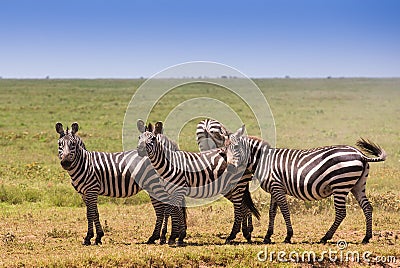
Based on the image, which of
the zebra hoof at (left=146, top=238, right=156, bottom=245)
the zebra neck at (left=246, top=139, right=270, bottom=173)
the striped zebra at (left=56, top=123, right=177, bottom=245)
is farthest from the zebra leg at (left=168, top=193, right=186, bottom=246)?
the zebra neck at (left=246, top=139, right=270, bottom=173)

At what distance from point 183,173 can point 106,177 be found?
160cm

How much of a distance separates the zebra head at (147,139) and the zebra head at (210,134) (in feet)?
9.55

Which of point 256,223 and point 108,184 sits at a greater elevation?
point 108,184

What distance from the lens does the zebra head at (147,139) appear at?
9508 millimetres

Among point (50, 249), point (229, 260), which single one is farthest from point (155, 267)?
point (50, 249)

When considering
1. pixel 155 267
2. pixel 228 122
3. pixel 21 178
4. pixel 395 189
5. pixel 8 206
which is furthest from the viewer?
pixel 228 122

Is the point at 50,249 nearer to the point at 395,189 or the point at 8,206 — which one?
the point at 8,206

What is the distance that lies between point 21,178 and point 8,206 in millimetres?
3212

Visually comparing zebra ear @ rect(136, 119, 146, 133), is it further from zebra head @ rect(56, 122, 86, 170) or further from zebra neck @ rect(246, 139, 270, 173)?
zebra neck @ rect(246, 139, 270, 173)

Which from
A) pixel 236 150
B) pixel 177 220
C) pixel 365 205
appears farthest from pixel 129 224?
pixel 365 205

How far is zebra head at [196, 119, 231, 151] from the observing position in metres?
12.6

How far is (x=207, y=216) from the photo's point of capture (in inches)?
500

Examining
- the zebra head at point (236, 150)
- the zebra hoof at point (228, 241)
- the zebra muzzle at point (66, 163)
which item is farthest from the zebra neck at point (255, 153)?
the zebra muzzle at point (66, 163)

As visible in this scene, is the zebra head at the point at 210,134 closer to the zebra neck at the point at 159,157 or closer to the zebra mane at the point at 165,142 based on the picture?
the zebra mane at the point at 165,142
